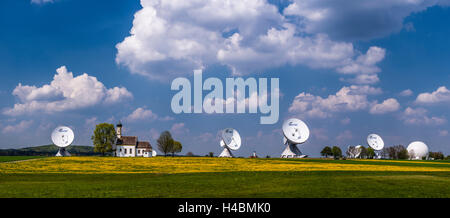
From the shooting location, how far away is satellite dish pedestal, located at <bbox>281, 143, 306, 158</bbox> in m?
114

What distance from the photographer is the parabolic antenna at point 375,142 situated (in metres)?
142

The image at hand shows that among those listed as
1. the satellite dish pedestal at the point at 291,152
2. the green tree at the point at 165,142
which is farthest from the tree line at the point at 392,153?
the green tree at the point at 165,142

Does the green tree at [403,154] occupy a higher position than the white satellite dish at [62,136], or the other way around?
the white satellite dish at [62,136]

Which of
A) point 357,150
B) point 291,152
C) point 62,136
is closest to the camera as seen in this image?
point 291,152

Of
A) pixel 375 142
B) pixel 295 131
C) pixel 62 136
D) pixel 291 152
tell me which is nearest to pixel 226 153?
pixel 291 152

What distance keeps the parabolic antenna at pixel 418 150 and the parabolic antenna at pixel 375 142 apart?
82.9 ft

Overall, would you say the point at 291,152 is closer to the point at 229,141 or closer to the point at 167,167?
the point at 229,141

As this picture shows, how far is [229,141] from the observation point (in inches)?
4633

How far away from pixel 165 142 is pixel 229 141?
3938 centimetres

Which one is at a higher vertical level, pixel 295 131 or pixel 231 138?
pixel 295 131

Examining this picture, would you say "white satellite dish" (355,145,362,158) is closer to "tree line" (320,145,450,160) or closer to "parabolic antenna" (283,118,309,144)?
"tree line" (320,145,450,160)

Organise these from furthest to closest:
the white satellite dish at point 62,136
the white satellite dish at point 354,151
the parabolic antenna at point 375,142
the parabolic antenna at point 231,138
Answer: the white satellite dish at point 354,151 → the parabolic antenna at point 375,142 → the white satellite dish at point 62,136 → the parabolic antenna at point 231,138

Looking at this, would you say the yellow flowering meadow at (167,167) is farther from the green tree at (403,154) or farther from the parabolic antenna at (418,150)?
the parabolic antenna at (418,150)
